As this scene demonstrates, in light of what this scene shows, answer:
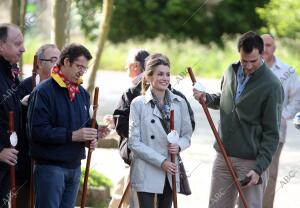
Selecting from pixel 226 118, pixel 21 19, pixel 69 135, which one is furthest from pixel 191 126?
pixel 21 19

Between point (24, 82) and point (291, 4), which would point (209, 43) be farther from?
point (24, 82)

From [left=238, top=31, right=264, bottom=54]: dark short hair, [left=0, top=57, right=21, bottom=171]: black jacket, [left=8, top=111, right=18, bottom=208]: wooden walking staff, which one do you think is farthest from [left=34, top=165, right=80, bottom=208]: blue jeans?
[left=238, top=31, right=264, bottom=54]: dark short hair

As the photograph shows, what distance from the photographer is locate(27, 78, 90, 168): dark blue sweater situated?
18.3 ft

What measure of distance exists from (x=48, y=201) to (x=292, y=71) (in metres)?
3.07

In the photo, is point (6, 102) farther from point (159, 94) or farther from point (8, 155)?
point (159, 94)

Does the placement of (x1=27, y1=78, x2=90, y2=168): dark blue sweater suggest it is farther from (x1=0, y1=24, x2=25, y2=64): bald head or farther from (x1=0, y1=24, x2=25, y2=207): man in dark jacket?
(x1=0, y1=24, x2=25, y2=64): bald head

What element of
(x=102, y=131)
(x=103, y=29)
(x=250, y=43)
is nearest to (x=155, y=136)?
(x=102, y=131)

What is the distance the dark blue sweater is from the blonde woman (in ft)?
1.71

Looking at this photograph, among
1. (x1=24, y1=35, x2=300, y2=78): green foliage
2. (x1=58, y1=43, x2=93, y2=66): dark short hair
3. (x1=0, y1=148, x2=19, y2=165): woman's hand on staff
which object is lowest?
(x1=0, y1=148, x2=19, y2=165): woman's hand on staff

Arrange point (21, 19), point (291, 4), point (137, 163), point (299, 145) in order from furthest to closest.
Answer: point (291, 4)
point (299, 145)
point (21, 19)
point (137, 163)

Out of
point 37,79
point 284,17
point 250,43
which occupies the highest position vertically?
point 284,17

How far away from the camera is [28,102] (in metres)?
5.86

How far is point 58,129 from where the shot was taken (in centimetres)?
558

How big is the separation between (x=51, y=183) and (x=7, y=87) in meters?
0.73
